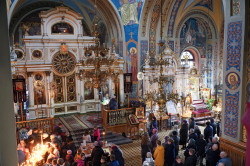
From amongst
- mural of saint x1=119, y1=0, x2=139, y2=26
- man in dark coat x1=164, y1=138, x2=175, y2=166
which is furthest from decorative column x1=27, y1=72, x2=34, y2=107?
man in dark coat x1=164, y1=138, x2=175, y2=166

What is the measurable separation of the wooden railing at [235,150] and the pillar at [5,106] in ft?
19.2

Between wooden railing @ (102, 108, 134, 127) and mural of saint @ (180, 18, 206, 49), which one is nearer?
wooden railing @ (102, 108, 134, 127)

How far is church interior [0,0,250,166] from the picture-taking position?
606 centimetres

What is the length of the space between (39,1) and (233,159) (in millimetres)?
17685

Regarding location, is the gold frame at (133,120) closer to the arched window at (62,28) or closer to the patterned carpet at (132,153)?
the patterned carpet at (132,153)

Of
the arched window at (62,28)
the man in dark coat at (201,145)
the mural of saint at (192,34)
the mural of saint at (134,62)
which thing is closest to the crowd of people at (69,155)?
the man in dark coat at (201,145)

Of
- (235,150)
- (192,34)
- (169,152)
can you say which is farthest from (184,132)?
(192,34)

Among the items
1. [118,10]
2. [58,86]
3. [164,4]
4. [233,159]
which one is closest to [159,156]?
[233,159]

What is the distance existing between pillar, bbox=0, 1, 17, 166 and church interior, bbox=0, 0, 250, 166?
448cm

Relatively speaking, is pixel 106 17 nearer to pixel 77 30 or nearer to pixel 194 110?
pixel 77 30

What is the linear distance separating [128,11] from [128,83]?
188 inches

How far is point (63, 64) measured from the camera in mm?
13352

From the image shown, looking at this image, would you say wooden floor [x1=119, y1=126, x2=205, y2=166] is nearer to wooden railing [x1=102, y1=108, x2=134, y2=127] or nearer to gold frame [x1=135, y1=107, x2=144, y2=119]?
wooden railing [x1=102, y1=108, x2=134, y2=127]

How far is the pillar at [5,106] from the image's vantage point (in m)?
1.39
